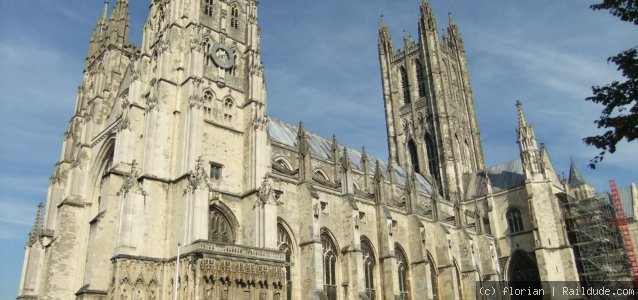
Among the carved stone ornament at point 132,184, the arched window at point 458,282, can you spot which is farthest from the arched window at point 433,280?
the carved stone ornament at point 132,184

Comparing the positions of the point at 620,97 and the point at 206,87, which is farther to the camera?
the point at 206,87

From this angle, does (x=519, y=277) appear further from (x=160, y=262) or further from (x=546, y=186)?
(x=160, y=262)

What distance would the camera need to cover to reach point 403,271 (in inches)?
1451

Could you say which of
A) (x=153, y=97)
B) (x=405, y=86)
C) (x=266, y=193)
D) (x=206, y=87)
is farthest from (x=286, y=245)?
(x=405, y=86)

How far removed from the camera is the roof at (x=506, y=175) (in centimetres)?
5024

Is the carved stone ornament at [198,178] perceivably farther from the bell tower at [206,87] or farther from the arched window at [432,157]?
the arched window at [432,157]

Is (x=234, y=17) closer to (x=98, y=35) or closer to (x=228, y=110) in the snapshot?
(x=228, y=110)

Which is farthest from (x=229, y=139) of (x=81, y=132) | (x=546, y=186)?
(x=546, y=186)

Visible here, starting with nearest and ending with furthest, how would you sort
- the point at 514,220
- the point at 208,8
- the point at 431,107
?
1. the point at 208,8
2. the point at 514,220
3. the point at 431,107

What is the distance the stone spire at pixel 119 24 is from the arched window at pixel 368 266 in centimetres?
2286

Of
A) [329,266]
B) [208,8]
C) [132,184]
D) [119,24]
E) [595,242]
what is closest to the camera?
[132,184]

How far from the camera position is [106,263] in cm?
2516

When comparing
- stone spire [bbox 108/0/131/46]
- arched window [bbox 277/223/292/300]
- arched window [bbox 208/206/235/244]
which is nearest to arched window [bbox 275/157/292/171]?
arched window [bbox 277/223/292/300]

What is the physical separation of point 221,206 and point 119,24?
20086 millimetres
